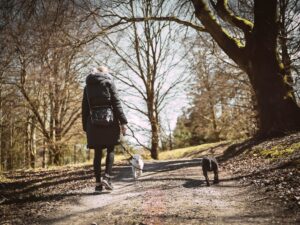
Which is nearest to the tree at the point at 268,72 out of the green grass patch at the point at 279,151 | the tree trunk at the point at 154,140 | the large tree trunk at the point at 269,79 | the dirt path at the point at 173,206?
the large tree trunk at the point at 269,79

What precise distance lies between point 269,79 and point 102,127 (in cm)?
600

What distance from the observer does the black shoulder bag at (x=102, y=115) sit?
17.6ft

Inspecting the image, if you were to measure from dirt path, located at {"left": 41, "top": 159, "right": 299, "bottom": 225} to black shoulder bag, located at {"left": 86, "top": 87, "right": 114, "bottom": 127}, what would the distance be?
1.22 m

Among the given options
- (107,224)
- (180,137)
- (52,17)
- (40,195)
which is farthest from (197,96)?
(107,224)

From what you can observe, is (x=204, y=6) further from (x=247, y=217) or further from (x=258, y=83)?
(x=247, y=217)

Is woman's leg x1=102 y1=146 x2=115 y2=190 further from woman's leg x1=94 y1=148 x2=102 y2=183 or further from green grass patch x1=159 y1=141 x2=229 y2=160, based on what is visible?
green grass patch x1=159 y1=141 x2=229 y2=160

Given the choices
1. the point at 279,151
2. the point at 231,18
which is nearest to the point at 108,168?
the point at 279,151

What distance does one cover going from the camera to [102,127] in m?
5.48

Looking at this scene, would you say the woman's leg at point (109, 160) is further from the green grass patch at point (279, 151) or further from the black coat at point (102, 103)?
the green grass patch at point (279, 151)

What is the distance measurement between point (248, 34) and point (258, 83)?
1.69 m

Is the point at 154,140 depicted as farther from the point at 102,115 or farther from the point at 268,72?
the point at 102,115

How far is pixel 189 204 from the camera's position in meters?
4.21

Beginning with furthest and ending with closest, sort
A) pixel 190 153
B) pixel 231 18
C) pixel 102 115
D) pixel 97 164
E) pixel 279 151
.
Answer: pixel 190 153, pixel 231 18, pixel 279 151, pixel 97 164, pixel 102 115

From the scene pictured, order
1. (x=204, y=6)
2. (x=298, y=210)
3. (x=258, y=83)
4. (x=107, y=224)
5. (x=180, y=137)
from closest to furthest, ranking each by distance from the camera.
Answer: (x=298, y=210) < (x=107, y=224) < (x=258, y=83) < (x=204, y=6) < (x=180, y=137)
